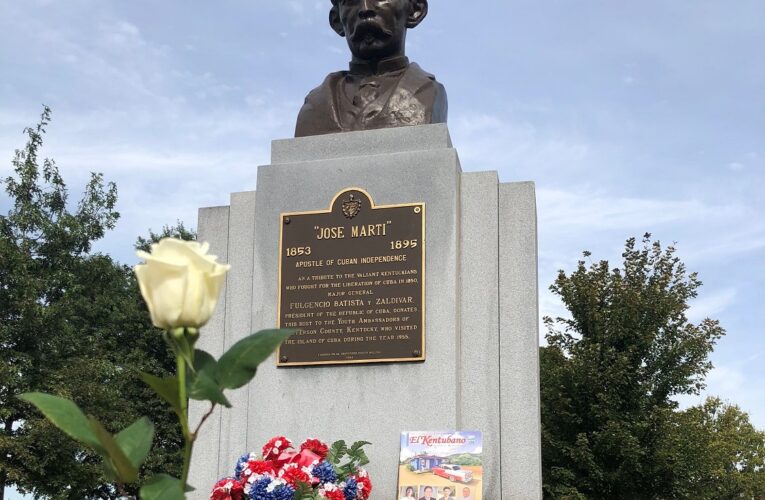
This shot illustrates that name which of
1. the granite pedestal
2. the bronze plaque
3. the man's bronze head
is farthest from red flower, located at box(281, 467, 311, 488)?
the man's bronze head

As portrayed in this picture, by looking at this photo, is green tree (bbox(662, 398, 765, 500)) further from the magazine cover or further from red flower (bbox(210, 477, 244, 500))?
red flower (bbox(210, 477, 244, 500))

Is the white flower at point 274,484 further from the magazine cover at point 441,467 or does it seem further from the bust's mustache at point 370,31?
the bust's mustache at point 370,31

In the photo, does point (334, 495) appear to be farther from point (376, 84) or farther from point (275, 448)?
point (376, 84)

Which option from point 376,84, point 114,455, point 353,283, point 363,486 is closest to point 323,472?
point 363,486

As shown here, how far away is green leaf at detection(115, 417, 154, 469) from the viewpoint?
1.58 m

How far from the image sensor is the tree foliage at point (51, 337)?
63.0 feet

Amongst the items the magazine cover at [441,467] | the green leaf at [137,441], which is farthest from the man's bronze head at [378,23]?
the green leaf at [137,441]

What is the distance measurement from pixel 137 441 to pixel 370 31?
8.05 m

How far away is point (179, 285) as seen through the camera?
1.54 m

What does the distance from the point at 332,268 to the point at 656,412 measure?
13.9 metres

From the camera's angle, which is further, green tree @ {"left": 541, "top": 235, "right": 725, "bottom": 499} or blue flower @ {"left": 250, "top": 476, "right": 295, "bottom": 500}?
green tree @ {"left": 541, "top": 235, "right": 725, "bottom": 499}

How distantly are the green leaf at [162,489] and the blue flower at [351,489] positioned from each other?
531 centimetres

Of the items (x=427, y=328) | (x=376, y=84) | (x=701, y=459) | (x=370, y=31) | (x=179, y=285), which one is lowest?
(x=701, y=459)

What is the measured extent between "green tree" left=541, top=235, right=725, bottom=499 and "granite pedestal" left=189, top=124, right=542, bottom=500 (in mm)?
12345
